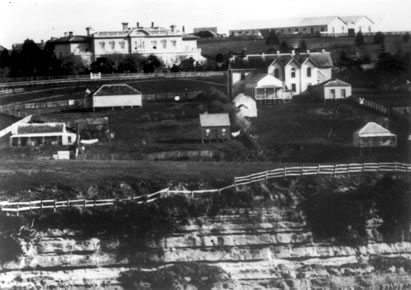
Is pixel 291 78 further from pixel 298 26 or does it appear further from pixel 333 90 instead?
pixel 298 26

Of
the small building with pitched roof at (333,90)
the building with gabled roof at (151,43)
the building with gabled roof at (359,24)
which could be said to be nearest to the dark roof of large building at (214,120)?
the small building with pitched roof at (333,90)

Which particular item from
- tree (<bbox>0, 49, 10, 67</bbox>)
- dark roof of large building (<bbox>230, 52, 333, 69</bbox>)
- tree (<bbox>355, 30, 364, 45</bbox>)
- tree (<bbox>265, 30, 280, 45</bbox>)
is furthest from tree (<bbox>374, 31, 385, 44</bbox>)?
tree (<bbox>0, 49, 10, 67</bbox>)

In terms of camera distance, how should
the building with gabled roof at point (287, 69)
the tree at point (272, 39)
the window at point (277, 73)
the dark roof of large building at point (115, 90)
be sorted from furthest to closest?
1. the tree at point (272, 39)
2. the window at point (277, 73)
3. the building with gabled roof at point (287, 69)
4. the dark roof of large building at point (115, 90)

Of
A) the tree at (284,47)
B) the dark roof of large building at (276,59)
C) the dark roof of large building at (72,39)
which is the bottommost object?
the dark roof of large building at (276,59)

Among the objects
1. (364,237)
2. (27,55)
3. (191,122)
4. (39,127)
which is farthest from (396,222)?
(27,55)

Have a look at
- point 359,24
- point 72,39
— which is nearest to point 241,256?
point 359,24

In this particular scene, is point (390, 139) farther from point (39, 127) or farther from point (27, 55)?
point (27, 55)

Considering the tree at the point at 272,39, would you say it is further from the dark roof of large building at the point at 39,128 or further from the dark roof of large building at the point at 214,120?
the dark roof of large building at the point at 39,128
